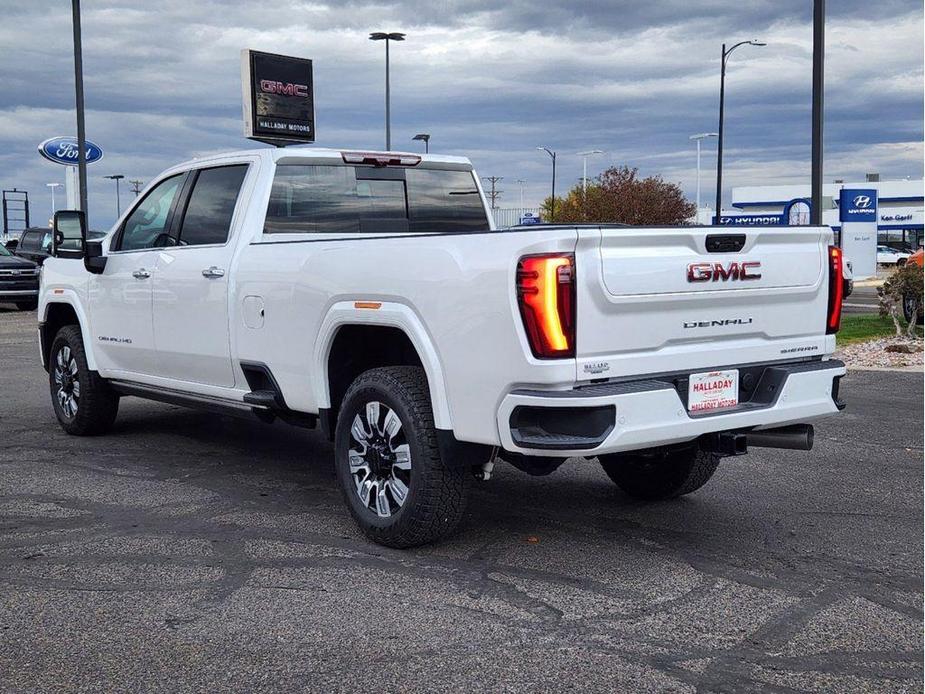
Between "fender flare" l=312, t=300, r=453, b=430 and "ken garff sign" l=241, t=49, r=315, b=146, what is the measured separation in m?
34.9

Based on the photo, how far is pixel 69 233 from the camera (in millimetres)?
7953

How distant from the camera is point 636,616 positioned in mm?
4422

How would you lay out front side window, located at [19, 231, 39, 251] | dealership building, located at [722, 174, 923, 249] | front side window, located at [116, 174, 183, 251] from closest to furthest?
front side window, located at [116, 174, 183, 251] → front side window, located at [19, 231, 39, 251] → dealership building, located at [722, 174, 923, 249]

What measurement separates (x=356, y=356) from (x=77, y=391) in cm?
351

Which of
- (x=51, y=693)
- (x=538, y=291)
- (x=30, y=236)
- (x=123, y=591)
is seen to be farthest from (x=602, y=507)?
(x=30, y=236)

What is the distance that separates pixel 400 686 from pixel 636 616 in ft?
3.75

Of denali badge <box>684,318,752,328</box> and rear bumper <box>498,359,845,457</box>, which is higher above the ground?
denali badge <box>684,318,752,328</box>

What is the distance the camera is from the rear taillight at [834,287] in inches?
221

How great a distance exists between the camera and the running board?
21.3 feet

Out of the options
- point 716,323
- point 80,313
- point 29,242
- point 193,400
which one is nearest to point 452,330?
point 716,323

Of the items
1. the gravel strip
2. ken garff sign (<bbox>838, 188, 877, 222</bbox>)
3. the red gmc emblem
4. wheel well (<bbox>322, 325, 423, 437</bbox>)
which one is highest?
the red gmc emblem

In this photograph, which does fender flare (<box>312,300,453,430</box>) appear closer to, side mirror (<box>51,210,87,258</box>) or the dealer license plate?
the dealer license plate

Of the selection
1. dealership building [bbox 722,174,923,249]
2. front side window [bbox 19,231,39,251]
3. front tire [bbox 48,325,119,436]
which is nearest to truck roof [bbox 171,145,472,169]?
front tire [bbox 48,325,119,436]

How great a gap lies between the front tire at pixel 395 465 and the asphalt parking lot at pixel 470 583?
0.16 m
